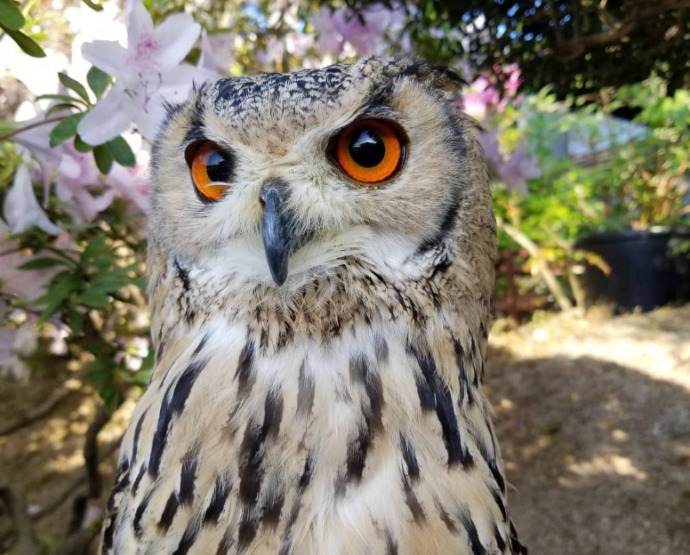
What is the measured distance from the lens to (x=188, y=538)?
2.44ft

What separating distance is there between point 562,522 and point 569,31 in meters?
2.04

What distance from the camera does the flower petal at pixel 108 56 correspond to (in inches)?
34.3

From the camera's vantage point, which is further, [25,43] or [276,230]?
[25,43]

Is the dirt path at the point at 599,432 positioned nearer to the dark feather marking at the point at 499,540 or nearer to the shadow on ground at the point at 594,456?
the shadow on ground at the point at 594,456

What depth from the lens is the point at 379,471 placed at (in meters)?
0.73

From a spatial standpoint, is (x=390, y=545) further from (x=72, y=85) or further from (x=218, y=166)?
(x=72, y=85)

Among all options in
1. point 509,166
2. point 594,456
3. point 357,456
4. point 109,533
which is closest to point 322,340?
point 357,456

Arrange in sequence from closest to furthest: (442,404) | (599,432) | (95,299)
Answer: (442,404) < (95,299) < (599,432)

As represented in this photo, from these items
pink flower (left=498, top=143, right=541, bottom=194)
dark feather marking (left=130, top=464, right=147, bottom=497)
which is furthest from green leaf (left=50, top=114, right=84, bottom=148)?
pink flower (left=498, top=143, right=541, bottom=194)

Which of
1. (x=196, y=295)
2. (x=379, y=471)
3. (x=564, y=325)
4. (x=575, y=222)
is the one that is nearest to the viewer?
(x=379, y=471)

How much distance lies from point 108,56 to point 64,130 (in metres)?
0.14

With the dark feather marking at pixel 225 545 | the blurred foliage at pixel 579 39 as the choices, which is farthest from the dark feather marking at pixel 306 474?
the blurred foliage at pixel 579 39

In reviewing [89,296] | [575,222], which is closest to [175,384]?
[89,296]

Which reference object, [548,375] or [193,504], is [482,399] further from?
[548,375]
